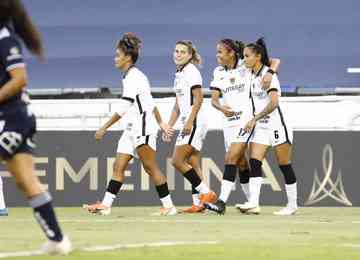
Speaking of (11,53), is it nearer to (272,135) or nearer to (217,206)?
(217,206)

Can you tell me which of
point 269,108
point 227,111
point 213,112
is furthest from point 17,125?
point 213,112

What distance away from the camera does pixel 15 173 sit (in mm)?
8664

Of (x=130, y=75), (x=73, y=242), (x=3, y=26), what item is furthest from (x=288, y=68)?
(x=3, y=26)

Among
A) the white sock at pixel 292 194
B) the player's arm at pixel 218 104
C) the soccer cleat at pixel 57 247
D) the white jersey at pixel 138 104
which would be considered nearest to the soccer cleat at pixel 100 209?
the white jersey at pixel 138 104

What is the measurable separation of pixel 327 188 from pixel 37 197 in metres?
10.3

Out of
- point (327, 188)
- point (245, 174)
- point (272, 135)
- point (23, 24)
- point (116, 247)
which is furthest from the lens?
point (327, 188)

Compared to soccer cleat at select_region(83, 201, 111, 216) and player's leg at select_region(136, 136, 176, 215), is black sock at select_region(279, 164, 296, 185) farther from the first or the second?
soccer cleat at select_region(83, 201, 111, 216)

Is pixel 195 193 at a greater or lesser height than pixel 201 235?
lesser

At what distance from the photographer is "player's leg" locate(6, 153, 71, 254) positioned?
8.66 meters

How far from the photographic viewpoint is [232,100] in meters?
16.1

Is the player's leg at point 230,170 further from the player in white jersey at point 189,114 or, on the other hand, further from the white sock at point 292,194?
the white sock at point 292,194

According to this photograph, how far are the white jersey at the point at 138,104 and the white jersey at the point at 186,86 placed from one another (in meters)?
0.71

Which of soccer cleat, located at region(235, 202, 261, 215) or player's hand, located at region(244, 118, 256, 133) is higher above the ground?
player's hand, located at region(244, 118, 256, 133)

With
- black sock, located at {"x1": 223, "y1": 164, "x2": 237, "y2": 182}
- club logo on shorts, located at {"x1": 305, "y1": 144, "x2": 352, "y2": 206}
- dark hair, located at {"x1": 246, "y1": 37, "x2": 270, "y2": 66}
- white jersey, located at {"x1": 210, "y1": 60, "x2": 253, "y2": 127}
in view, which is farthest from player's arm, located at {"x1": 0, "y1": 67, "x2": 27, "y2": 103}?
club logo on shorts, located at {"x1": 305, "y1": 144, "x2": 352, "y2": 206}
